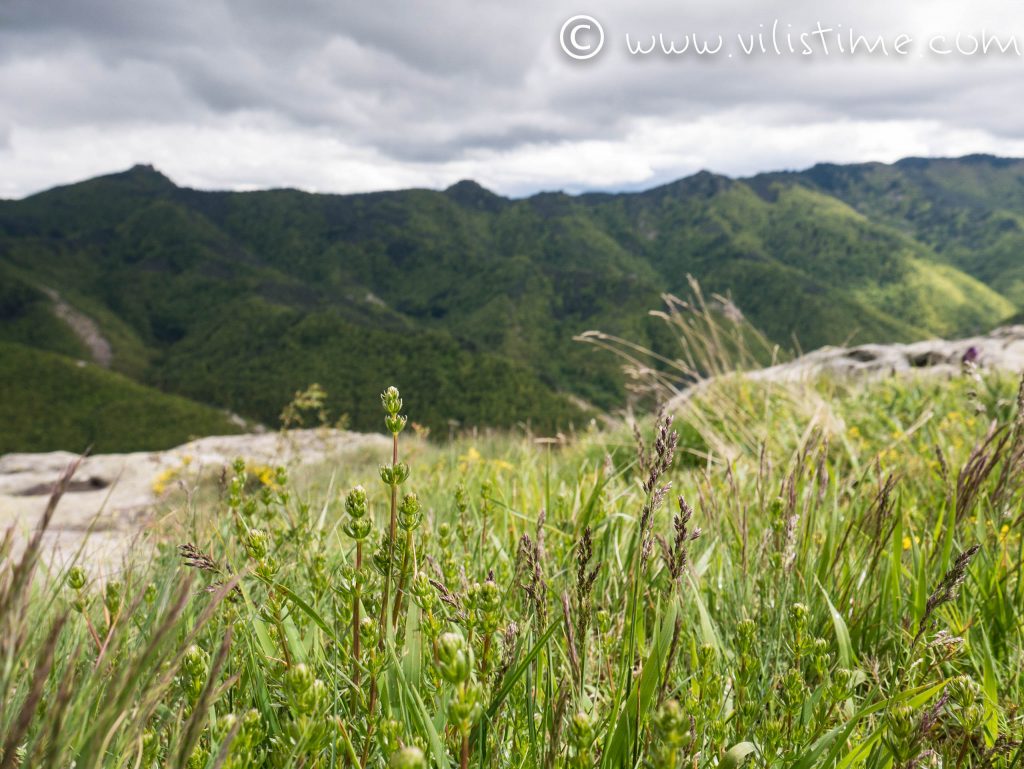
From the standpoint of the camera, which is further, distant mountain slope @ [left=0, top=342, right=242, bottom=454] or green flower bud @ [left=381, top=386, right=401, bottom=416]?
distant mountain slope @ [left=0, top=342, right=242, bottom=454]

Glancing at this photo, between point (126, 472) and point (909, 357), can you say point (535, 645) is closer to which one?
point (909, 357)

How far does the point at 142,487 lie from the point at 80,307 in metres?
213

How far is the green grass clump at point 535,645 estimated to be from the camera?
0.87 meters

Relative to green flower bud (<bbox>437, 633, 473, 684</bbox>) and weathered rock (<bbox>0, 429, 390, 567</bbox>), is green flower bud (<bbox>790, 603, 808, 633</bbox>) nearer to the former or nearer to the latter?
green flower bud (<bbox>437, 633, 473, 684</bbox>)

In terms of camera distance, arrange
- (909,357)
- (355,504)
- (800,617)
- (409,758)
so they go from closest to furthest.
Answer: (409,758), (355,504), (800,617), (909,357)

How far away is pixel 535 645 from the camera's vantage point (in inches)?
42.2

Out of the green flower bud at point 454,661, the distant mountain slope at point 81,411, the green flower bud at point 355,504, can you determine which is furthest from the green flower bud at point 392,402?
the distant mountain slope at point 81,411

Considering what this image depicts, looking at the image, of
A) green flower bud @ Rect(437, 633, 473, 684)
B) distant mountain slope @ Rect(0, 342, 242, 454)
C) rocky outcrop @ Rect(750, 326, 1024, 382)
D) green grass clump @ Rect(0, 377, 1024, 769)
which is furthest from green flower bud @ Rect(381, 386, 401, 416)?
distant mountain slope @ Rect(0, 342, 242, 454)

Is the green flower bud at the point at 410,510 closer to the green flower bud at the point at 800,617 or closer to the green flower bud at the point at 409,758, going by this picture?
the green flower bud at the point at 409,758

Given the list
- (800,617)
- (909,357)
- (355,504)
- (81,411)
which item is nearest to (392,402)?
(355,504)

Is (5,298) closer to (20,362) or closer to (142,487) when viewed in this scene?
(20,362)

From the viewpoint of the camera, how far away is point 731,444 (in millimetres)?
4941

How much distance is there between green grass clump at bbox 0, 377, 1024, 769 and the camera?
869 millimetres

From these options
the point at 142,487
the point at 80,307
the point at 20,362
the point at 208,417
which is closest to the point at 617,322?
the point at 208,417
